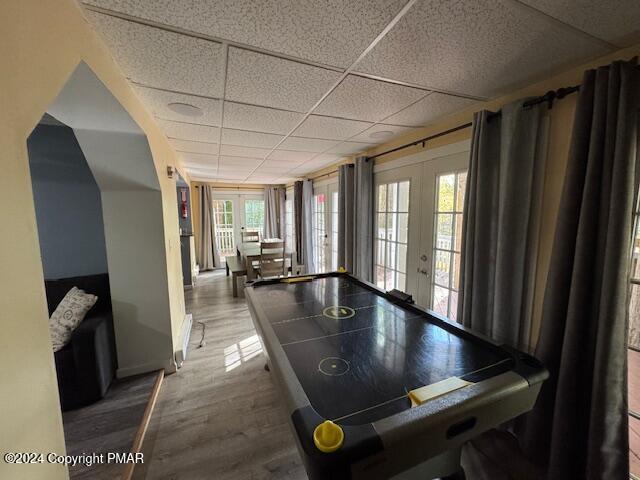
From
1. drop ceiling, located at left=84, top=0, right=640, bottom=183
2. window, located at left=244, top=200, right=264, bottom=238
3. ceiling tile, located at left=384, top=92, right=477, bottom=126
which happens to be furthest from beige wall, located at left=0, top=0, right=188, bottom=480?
window, located at left=244, top=200, right=264, bottom=238

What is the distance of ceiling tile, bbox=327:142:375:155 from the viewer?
271 cm

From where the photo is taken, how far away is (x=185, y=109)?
173 cm

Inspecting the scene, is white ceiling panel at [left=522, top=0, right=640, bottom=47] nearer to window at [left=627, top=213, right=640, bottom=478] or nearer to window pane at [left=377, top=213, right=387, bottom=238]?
window at [left=627, top=213, right=640, bottom=478]

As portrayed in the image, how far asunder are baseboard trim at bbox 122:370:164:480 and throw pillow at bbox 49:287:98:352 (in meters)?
0.71

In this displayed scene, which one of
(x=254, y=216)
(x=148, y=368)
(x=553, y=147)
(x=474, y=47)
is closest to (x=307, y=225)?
(x=254, y=216)

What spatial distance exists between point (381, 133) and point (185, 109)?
163cm

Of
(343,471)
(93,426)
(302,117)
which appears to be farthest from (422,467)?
(302,117)

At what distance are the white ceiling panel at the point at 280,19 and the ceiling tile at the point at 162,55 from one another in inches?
3.2

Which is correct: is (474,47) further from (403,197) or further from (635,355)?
(635,355)

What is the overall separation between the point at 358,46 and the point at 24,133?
1162 millimetres

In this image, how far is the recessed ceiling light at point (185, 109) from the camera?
5.46ft

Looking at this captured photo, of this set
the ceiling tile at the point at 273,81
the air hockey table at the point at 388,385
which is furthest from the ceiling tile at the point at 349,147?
the air hockey table at the point at 388,385

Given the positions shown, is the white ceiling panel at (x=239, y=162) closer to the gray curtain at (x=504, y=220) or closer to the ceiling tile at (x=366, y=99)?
the ceiling tile at (x=366, y=99)

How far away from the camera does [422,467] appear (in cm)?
111
